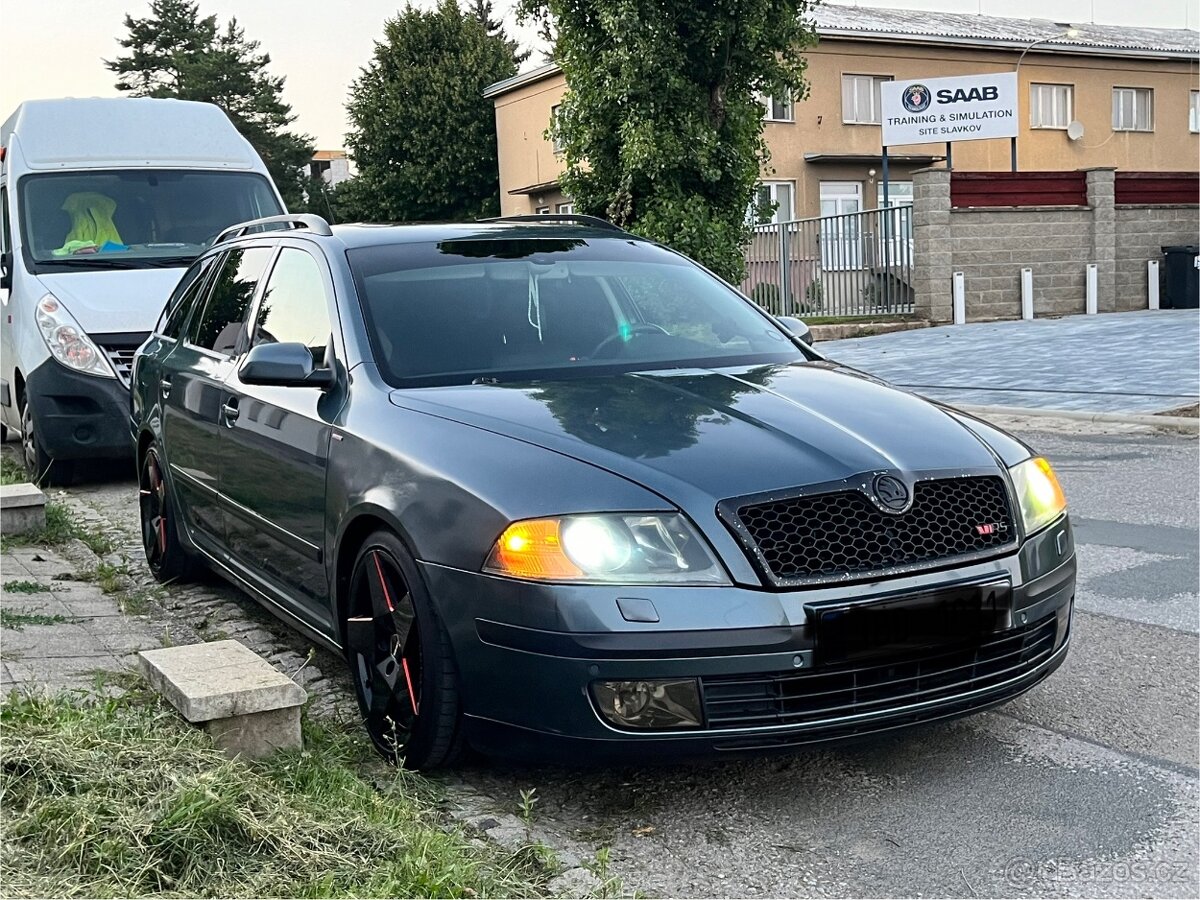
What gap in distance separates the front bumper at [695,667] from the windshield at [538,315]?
1.14 m

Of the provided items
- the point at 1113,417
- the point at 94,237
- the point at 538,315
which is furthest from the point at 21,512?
the point at 1113,417

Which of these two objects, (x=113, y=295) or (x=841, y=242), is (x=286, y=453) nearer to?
(x=113, y=295)

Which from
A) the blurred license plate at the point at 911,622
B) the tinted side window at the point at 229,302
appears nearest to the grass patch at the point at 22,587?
the tinted side window at the point at 229,302

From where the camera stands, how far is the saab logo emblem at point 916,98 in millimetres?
32500

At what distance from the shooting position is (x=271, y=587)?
5.10m

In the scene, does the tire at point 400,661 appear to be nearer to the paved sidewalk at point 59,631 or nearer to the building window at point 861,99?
the paved sidewalk at point 59,631

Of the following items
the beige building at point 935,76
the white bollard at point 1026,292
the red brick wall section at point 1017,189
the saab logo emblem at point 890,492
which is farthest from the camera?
the beige building at point 935,76

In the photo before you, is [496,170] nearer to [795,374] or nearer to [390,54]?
[390,54]

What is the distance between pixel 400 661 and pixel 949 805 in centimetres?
152

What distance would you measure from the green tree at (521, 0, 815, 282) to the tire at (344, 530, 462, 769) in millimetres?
17481

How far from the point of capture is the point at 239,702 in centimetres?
368

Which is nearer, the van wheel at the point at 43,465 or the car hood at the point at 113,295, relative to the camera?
the car hood at the point at 113,295

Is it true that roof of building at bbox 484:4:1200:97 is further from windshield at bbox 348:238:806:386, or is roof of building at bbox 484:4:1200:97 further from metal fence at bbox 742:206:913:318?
windshield at bbox 348:238:806:386

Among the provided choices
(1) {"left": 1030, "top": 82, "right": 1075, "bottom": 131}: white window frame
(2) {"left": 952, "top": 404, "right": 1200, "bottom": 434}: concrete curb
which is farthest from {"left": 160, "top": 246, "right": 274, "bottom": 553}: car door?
(1) {"left": 1030, "top": 82, "right": 1075, "bottom": 131}: white window frame
